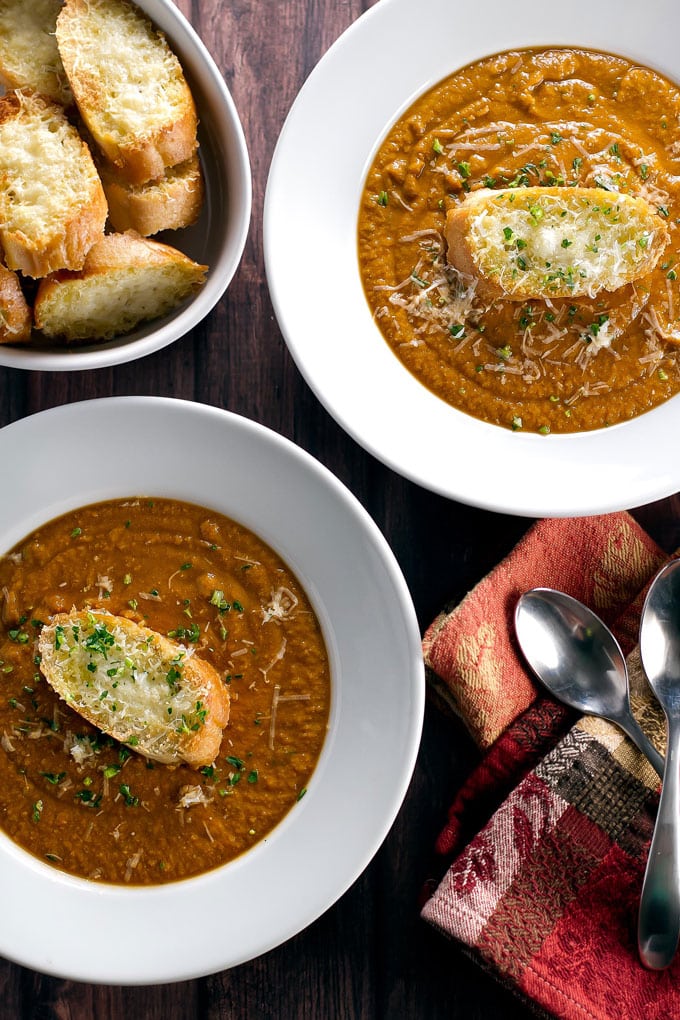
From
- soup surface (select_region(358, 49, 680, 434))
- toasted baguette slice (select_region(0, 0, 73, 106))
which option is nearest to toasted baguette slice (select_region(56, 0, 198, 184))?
toasted baguette slice (select_region(0, 0, 73, 106))

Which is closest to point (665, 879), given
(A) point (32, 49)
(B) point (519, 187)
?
(B) point (519, 187)

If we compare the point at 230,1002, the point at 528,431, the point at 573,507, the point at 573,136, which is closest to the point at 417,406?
the point at 528,431

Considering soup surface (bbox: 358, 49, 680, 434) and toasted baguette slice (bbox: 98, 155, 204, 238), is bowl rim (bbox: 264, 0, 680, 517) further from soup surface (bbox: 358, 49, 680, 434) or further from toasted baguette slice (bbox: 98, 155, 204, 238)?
toasted baguette slice (bbox: 98, 155, 204, 238)

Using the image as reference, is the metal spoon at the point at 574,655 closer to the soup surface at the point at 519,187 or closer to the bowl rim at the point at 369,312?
the bowl rim at the point at 369,312

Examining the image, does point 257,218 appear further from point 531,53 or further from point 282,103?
point 531,53

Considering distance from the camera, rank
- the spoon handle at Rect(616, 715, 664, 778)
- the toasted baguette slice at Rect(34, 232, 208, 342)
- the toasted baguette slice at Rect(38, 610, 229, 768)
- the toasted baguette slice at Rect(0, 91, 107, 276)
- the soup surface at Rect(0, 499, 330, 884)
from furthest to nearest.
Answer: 1. the spoon handle at Rect(616, 715, 664, 778)
2. the soup surface at Rect(0, 499, 330, 884)
3. the toasted baguette slice at Rect(38, 610, 229, 768)
4. the toasted baguette slice at Rect(34, 232, 208, 342)
5. the toasted baguette slice at Rect(0, 91, 107, 276)

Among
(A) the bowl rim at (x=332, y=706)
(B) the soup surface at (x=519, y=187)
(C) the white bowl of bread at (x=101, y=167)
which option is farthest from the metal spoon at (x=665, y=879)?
(C) the white bowl of bread at (x=101, y=167)

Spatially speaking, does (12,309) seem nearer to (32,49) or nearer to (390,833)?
(32,49)
